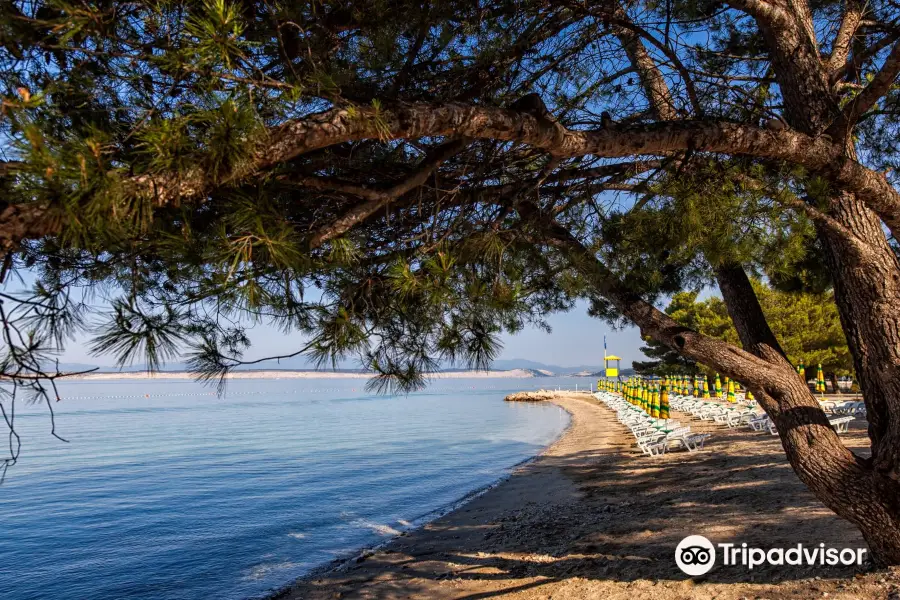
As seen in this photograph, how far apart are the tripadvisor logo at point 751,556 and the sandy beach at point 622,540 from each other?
0.45 feet

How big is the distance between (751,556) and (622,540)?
1.89m

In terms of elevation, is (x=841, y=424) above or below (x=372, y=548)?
above

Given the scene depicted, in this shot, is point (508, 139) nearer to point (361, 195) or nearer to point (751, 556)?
point (361, 195)

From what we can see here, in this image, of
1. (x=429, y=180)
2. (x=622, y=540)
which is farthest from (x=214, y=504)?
(x=429, y=180)

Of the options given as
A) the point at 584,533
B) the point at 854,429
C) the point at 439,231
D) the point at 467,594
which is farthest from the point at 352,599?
the point at 854,429

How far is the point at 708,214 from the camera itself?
10.9ft

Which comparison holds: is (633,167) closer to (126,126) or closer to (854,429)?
(126,126)

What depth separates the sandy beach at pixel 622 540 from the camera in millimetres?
4754

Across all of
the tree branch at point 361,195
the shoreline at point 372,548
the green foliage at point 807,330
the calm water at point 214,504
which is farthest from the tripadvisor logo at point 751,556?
the green foliage at point 807,330

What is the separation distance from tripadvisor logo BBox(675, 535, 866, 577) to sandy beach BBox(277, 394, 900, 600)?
0.14m

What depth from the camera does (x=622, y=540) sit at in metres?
6.92

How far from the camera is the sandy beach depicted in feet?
15.6

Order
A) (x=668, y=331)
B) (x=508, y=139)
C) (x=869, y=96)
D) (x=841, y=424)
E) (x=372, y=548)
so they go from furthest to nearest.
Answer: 1. (x=841, y=424)
2. (x=372, y=548)
3. (x=668, y=331)
4. (x=869, y=96)
5. (x=508, y=139)

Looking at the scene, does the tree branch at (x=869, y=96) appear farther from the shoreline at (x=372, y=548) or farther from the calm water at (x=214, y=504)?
the calm water at (x=214, y=504)
